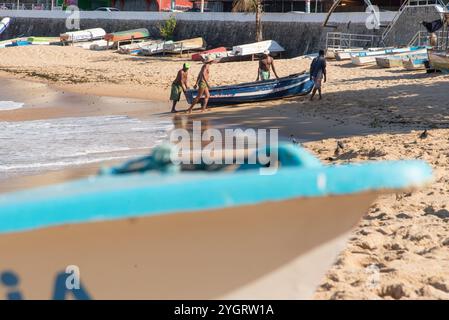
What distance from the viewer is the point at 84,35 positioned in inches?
1834

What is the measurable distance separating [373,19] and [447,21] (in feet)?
28.5

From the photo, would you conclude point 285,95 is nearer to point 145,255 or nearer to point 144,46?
point 145,255

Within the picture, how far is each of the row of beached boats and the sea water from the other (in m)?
9.44

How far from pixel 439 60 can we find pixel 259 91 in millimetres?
6521

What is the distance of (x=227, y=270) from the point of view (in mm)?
3594

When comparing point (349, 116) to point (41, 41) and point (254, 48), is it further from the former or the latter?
point (41, 41)

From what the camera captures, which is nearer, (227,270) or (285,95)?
(227,270)

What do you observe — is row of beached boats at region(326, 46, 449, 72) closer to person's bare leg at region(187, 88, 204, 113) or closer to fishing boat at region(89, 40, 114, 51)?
person's bare leg at region(187, 88, 204, 113)

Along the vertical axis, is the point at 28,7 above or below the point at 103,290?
above

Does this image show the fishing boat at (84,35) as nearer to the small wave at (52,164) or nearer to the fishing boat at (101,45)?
the fishing boat at (101,45)

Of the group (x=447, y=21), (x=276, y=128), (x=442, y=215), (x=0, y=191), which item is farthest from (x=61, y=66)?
(x=442, y=215)

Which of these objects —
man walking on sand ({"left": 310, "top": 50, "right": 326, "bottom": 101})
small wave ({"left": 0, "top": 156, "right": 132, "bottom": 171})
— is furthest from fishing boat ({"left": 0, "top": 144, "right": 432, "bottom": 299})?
man walking on sand ({"left": 310, "top": 50, "right": 326, "bottom": 101})

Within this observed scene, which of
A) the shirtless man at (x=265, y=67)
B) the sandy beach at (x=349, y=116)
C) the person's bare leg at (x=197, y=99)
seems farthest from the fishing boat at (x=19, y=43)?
the person's bare leg at (x=197, y=99)

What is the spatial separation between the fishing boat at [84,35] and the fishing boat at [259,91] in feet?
99.7
